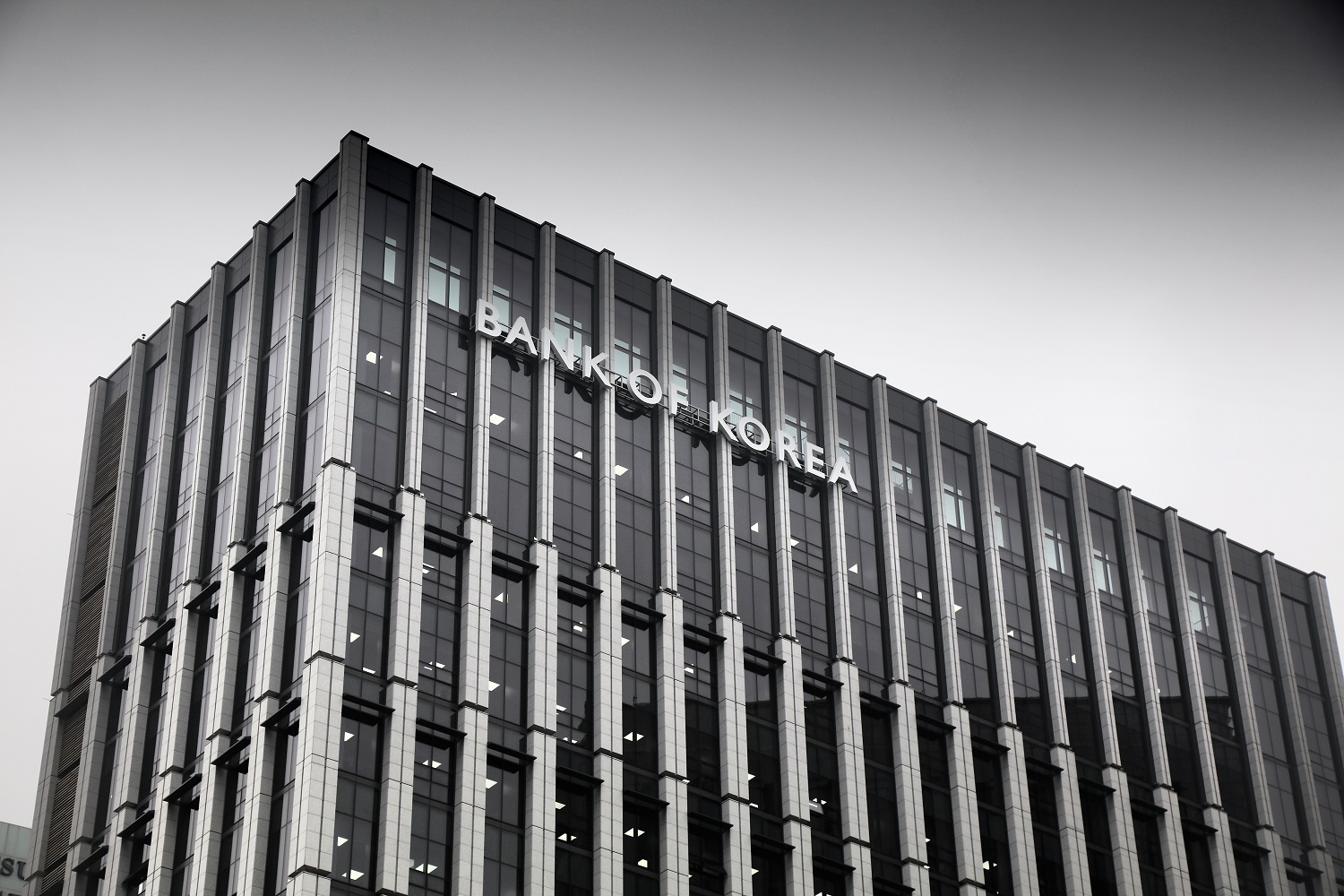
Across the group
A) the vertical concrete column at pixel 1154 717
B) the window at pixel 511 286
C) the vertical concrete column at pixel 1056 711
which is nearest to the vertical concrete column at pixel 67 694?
the window at pixel 511 286

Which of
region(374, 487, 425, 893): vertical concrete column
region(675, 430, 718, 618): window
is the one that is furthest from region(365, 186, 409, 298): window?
region(675, 430, 718, 618): window

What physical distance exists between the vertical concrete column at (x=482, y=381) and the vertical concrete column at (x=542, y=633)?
129 inches

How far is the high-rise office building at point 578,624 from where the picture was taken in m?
95.7

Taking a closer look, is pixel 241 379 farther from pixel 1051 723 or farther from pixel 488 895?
pixel 1051 723

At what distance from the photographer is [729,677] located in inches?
4272

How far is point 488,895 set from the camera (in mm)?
92125

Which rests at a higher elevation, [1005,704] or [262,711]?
[1005,704]

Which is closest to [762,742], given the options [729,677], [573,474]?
[729,677]

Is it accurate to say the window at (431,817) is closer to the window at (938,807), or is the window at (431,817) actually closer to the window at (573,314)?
the window at (573,314)

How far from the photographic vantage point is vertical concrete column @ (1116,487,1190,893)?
124 m

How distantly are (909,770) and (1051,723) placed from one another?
14558 millimetres

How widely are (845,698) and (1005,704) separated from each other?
46.7 feet

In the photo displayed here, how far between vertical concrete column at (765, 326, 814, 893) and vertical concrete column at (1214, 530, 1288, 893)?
3914cm

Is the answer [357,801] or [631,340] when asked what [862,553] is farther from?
[357,801]
